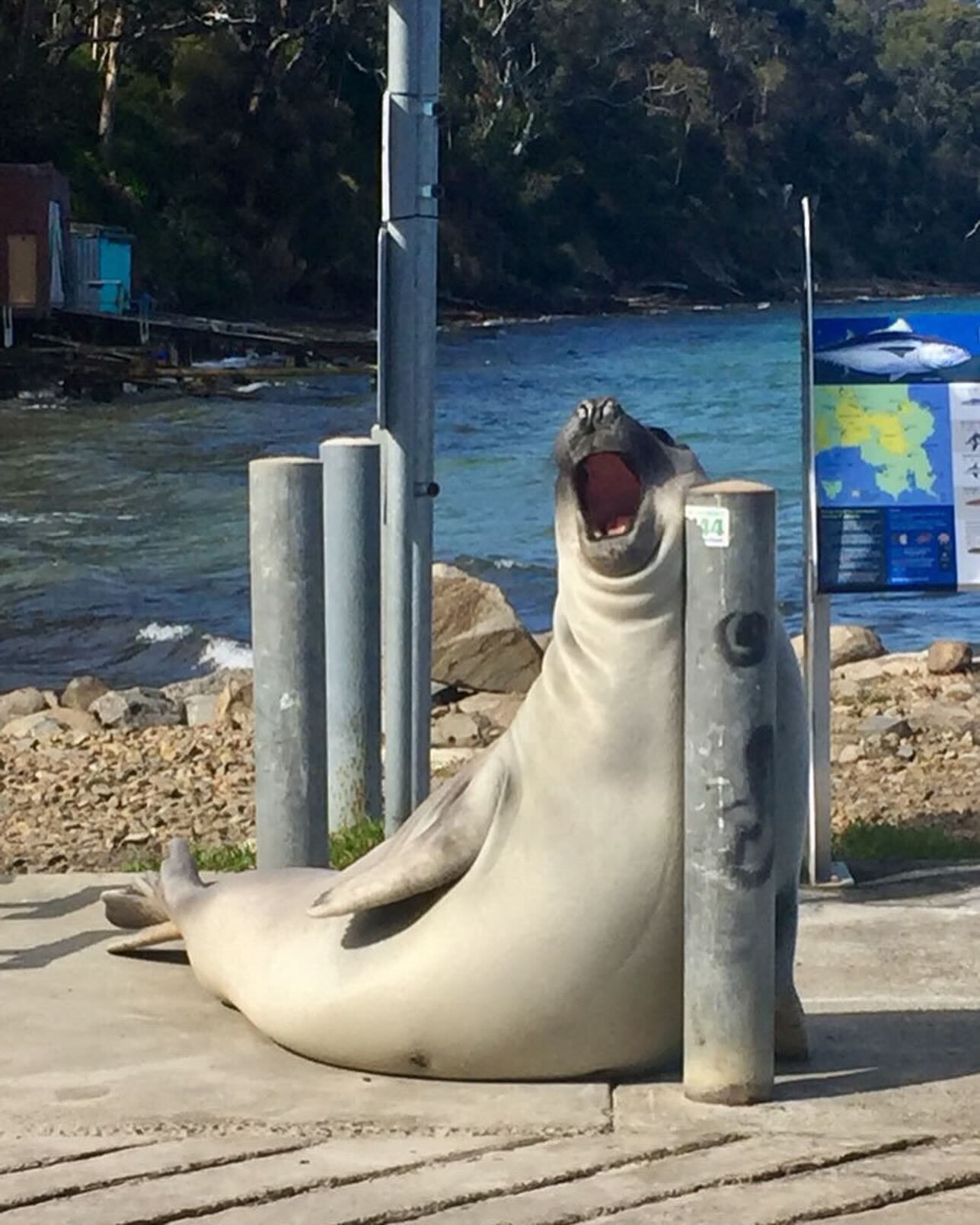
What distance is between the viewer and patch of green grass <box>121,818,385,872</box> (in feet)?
21.7

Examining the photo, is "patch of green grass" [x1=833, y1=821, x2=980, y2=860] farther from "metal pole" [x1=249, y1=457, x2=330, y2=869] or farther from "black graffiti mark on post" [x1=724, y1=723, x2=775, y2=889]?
"black graffiti mark on post" [x1=724, y1=723, x2=775, y2=889]

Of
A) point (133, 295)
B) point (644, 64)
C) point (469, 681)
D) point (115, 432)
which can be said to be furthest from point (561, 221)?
point (469, 681)

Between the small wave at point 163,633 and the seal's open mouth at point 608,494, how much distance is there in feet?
50.0

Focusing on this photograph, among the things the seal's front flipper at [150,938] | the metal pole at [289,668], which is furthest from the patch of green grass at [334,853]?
the seal's front flipper at [150,938]

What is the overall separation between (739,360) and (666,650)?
197 feet

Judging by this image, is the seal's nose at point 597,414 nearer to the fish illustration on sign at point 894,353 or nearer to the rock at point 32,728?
the fish illustration on sign at point 894,353

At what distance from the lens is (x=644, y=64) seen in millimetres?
92000

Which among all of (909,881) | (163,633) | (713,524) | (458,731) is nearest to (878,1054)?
(713,524)

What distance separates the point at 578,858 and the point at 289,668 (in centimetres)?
168

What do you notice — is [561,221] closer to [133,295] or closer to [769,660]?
[133,295]

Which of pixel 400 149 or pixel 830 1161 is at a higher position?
pixel 400 149

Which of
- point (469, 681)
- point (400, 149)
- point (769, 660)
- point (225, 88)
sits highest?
point (225, 88)

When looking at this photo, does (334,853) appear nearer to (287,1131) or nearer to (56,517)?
(287,1131)

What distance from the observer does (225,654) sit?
18.2 meters
